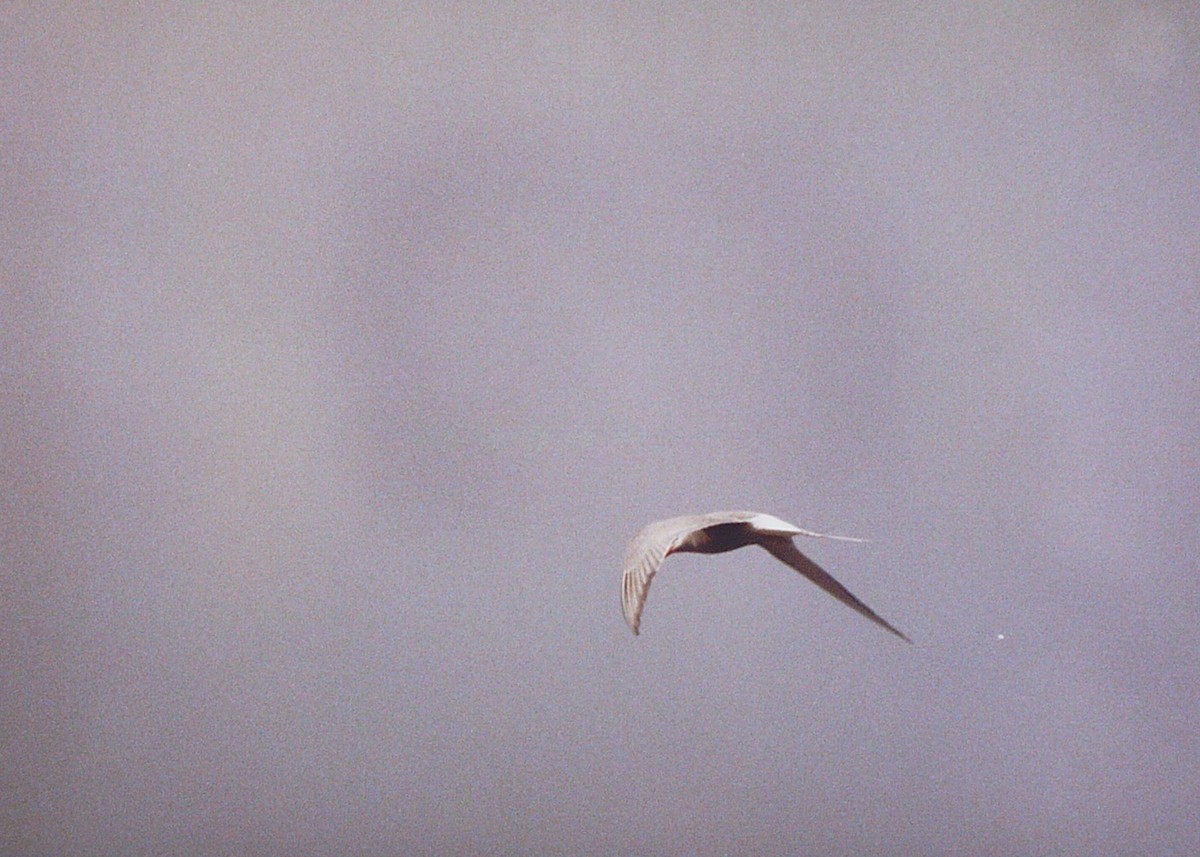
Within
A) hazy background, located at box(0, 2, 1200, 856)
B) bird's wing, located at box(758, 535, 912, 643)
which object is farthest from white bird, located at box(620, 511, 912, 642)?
hazy background, located at box(0, 2, 1200, 856)

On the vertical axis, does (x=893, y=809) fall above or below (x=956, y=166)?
below

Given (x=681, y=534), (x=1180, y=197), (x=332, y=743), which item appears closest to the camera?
(x=681, y=534)

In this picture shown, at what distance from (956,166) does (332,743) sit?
60.9 inches

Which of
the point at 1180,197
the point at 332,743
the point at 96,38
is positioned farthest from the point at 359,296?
the point at 1180,197

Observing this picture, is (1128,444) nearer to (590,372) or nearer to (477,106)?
(590,372)

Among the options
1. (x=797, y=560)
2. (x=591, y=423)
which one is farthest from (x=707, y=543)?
(x=591, y=423)

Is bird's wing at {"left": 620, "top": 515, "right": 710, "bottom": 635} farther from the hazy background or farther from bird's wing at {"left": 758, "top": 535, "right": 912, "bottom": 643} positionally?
the hazy background

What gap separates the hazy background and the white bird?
0.64m

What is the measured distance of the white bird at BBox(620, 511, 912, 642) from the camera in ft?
3.73

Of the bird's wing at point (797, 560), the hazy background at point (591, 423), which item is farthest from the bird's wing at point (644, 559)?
the hazy background at point (591, 423)

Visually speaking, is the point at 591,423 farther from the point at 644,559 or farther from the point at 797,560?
the point at 644,559

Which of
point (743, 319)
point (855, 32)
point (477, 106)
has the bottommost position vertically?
point (743, 319)

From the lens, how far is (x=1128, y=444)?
6.80ft

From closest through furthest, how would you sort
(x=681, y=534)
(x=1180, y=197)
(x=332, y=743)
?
(x=681, y=534)
(x=332, y=743)
(x=1180, y=197)
